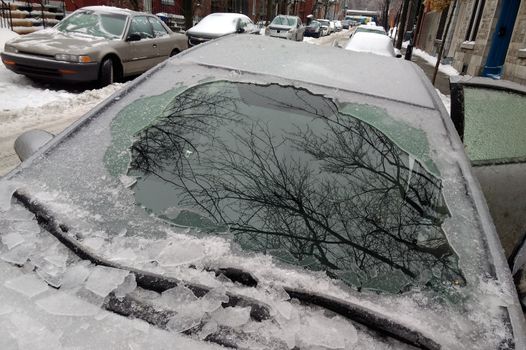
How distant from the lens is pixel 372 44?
11875 millimetres

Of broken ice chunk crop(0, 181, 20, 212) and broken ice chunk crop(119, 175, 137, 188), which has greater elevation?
broken ice chunk crop(119, 175, 137, 188)

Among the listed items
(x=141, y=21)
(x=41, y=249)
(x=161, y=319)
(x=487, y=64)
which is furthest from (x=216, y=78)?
(x=487, y=64)

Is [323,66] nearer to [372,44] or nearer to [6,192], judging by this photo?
[6,192]

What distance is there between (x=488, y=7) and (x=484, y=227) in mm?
14947

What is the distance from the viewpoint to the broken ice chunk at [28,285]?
3.54 feet

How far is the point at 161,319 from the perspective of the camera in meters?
1.05

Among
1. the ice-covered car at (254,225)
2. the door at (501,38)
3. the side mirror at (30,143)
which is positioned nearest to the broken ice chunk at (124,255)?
the ice-covered car at (254,225)

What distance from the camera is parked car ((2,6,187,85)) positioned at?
6.94 m

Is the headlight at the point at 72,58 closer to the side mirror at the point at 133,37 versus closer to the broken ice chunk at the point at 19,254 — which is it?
the side mirror at the point at 133,37

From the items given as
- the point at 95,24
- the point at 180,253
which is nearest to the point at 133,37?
the point at 95,24

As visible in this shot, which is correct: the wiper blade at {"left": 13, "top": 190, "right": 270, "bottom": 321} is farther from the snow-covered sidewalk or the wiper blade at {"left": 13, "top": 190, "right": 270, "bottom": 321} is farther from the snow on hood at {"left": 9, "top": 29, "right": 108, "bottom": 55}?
the snow on hood at {"left": 9, "top": 29, "right": 108, "bottom": 55}

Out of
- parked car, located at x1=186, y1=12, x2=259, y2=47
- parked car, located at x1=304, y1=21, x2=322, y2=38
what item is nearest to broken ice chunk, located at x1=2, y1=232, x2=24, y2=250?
parked car, located at x1=186, y1=12, x2=259, y2=47

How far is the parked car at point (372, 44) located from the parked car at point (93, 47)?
18.3 feet

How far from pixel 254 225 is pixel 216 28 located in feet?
43.6
